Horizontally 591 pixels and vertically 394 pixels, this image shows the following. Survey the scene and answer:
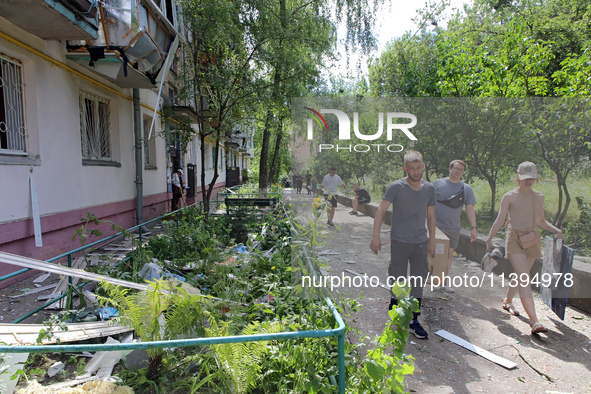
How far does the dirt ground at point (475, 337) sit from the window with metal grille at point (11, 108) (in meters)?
4.51

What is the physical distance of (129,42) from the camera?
5.83 meters

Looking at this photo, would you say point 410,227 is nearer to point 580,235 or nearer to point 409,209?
A: point 409,209

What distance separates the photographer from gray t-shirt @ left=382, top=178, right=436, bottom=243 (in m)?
3.40

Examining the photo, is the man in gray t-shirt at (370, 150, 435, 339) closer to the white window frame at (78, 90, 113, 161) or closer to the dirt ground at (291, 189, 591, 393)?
the dirt ground at (291, 189, 591, 393)

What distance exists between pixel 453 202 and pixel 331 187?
5.20ft

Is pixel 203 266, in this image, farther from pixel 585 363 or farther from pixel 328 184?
pixel 585 363

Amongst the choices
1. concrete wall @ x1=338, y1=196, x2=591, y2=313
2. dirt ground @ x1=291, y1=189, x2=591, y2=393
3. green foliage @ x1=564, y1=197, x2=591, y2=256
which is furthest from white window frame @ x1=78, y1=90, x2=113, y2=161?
green foliage @ x1=564, y1=197, x2=591, y2=256

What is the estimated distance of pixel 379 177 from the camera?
3.32 m

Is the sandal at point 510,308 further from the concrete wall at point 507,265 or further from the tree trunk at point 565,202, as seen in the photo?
the tree trunk at point 565,202

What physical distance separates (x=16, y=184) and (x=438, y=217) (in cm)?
567

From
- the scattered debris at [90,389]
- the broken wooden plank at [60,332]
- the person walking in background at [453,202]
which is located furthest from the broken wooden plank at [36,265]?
the person walking in background at [453,202]

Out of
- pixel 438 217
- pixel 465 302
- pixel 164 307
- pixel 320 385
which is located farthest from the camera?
pixel 465 302

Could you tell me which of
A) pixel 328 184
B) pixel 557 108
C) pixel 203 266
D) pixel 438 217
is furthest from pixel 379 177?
pixel 203 266

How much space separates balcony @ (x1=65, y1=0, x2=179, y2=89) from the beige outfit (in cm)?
586
